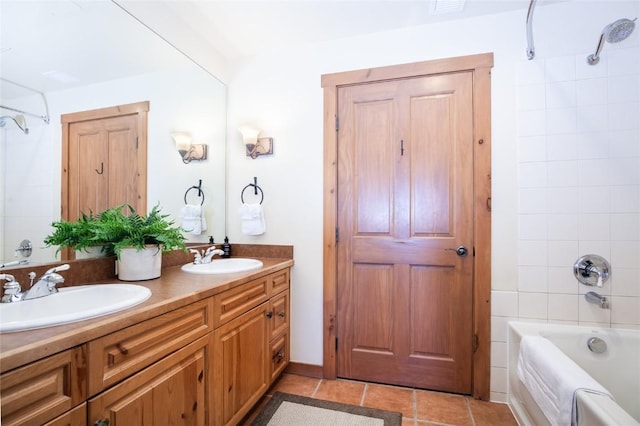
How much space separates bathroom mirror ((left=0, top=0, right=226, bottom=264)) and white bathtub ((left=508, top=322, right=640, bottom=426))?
218 centimetres

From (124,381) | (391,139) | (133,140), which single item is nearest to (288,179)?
(391,139)

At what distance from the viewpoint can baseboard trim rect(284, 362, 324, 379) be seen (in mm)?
1981

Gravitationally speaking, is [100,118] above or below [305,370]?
above

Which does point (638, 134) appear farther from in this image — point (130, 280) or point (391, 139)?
point (130, 280)

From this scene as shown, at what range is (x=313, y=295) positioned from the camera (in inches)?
79.5

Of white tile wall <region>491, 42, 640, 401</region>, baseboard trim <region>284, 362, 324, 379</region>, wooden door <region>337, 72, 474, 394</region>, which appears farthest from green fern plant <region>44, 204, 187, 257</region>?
white tile wall <region>491, 42, 640, 401</region>

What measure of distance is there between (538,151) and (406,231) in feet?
2.95

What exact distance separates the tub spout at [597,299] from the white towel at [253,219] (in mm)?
2034

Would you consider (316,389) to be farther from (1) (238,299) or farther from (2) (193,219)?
(2) (193,219)

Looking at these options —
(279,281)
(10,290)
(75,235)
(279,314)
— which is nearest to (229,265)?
(279,281)

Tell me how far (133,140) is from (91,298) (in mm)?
875

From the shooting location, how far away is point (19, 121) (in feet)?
3.59

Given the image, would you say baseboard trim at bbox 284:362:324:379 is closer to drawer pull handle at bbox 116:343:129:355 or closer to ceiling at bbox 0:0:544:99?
drawer pull handle at bbox 116:343:129:355

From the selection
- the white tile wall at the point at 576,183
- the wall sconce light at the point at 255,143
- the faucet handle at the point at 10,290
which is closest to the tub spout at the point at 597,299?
the white tile wall at the point at 576,183
